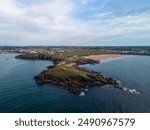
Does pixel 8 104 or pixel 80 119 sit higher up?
pixel 80 119

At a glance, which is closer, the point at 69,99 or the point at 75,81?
the point at 69,99

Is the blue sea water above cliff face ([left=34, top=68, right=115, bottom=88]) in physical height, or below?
below

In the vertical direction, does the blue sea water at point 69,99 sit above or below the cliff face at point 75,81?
below

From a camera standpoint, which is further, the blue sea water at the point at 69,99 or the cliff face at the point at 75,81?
the cliff face at the point at 75,81

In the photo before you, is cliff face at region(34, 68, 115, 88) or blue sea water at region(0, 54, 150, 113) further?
cliff face at region(34, 68, 115, 88)

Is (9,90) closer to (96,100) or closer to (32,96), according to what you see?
(32,96)

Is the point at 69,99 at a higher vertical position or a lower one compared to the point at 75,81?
lower

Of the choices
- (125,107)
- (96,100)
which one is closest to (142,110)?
(125,107)

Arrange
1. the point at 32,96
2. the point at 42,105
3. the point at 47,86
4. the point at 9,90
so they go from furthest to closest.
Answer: the point at 47,86 → the point at 9,90 → the point at 32,96 → the point at 42,105

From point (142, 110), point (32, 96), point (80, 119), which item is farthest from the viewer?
point (32, 96)

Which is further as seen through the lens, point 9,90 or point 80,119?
point 9,90
